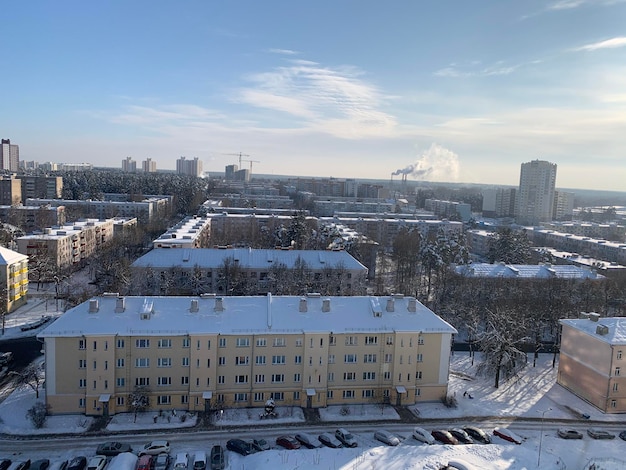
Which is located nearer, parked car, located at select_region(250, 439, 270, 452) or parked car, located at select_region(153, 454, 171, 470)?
parked car, located at select_region(153, 454, 171, 470)

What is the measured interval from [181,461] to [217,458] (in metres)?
0.91

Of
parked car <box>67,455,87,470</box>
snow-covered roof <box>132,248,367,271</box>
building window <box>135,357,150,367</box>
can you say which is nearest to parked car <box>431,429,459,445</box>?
building window <box>135,357,150,367</box>

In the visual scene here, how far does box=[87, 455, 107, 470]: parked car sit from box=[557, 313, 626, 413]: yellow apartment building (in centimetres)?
1596

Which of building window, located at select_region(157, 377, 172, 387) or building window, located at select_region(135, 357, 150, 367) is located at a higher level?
building window, located at select_region(135, 357, 150, 367)

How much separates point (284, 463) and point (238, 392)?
150 inches

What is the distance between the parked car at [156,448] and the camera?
13.6 metres

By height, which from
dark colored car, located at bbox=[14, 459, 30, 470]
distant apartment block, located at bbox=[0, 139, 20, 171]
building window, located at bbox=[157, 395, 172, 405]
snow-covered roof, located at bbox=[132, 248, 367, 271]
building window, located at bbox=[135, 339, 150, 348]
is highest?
distant apartment block, located at bbox=[0, 139, 20, 171]

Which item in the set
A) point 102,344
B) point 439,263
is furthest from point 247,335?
point 439,263

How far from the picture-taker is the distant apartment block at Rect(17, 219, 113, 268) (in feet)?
115

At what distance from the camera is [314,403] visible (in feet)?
55.2

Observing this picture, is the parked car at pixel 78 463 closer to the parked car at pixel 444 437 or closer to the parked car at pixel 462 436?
the parked car at pixel 444 437

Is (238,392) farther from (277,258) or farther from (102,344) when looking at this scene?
(277,258)

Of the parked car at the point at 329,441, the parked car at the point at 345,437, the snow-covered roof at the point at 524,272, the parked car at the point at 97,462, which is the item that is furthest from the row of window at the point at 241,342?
the snow-covered roof at the point at 524,272

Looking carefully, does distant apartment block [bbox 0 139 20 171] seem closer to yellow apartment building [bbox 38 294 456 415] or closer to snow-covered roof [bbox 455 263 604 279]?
snow-covered roof [bbox 455 263 604 279]
